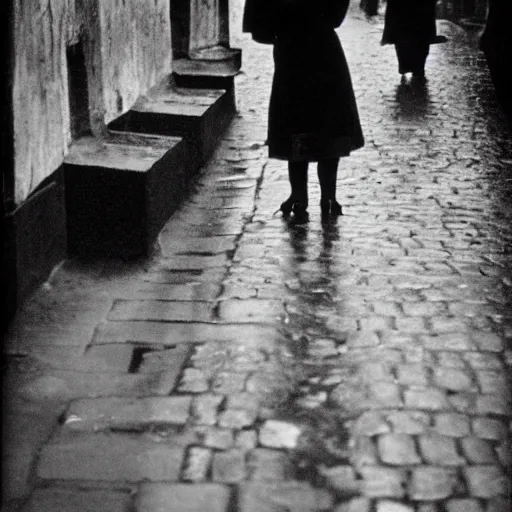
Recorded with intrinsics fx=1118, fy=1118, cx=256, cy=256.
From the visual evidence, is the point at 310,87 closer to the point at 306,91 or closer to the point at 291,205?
the point at 306,91

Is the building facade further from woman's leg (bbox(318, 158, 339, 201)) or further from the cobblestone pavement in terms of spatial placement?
woman's leg (bbox(318, 158, 339, 201))

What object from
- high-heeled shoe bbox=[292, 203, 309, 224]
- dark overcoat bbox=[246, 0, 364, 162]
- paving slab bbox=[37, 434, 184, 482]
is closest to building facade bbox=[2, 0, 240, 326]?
dark overcoat bbox=[246, 0, 364, 162]

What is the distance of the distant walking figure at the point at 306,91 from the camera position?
686cm

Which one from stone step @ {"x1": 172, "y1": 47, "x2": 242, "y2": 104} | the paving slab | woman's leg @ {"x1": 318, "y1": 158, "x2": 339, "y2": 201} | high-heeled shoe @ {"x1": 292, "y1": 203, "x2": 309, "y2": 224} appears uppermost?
stone step @ {"x1": 172, "y1": 47, "x2": 242, "y2": 104}

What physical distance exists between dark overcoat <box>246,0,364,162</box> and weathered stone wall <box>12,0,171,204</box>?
107 cm

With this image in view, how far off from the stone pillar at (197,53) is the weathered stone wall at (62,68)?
1169mm

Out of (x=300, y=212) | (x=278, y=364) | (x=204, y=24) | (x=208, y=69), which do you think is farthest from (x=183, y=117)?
(x=278, y=364)

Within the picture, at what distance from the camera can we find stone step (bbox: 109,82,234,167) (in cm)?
802

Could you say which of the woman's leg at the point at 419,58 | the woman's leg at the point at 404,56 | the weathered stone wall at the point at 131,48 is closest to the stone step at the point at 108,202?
the weathered stone wall at the point at 131,48

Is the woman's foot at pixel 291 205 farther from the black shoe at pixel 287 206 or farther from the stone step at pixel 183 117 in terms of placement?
the stone step at pixel 183 117

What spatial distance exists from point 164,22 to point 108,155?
3.38 metres

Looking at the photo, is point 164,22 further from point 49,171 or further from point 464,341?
point 464,341

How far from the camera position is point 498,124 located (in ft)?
35.3

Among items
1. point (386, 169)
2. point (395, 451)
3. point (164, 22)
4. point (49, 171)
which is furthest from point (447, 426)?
point (164, 22)
